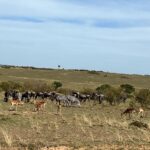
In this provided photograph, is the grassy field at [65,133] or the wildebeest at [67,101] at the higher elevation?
the wildebeest at [67,101]

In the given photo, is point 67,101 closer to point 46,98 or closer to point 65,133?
point 46,98

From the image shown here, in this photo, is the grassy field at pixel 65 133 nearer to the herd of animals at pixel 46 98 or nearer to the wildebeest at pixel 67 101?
the herd of animals at pixel 46 98

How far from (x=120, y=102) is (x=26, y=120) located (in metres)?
20.1

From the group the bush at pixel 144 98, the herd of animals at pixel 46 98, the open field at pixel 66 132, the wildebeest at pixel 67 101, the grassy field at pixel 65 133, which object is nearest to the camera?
the grassy field at pixel 65 133

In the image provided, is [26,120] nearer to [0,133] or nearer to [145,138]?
[0,133]

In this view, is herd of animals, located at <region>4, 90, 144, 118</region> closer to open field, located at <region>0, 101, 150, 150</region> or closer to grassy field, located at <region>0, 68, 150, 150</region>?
grassy field, located at <region>0, 68, 150, 150</region>

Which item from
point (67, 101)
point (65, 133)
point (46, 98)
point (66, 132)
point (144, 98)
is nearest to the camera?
point (65, 133)

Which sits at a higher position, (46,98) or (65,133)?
(46,98)

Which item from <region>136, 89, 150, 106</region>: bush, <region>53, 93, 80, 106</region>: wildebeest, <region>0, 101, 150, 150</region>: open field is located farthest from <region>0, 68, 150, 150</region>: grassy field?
<region>136, 89, 150, 106</region>: bush

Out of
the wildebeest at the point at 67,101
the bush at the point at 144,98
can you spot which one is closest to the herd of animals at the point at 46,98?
→ the wildebeest at the point at 67,101

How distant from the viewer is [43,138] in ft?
71.4

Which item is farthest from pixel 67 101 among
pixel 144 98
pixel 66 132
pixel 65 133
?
pixel 65 133

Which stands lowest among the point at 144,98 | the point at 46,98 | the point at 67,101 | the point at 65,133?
the point at 65,133

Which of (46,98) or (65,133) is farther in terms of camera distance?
(46,98)
